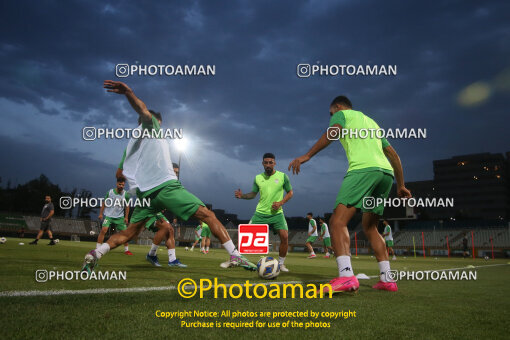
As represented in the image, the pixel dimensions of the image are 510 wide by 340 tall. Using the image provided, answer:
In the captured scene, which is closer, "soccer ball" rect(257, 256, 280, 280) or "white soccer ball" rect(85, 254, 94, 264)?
"white soccer ball" rect(85, 254, 94, 264)

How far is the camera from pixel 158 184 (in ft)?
17.5

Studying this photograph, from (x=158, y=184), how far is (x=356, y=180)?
2854 millimetres

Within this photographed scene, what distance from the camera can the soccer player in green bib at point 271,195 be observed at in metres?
8.21

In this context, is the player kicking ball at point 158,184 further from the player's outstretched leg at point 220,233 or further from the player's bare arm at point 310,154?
the player's bare arm at point 310,154

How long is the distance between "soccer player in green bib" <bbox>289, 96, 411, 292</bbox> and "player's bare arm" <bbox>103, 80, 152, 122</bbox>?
7.42 ft

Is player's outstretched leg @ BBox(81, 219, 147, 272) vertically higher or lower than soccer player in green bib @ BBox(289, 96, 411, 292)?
lower

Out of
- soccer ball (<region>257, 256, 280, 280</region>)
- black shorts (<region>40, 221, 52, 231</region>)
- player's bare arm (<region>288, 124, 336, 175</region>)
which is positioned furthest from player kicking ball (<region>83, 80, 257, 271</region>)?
black shorts (<region>40, 221, 52, 231</region>)

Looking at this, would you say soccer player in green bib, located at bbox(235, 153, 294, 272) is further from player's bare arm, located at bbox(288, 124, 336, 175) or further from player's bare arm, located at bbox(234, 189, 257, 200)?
player's bare arm, located at bbox(288, 124, 336, 175)

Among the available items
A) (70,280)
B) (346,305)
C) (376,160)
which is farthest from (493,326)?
(70,280)

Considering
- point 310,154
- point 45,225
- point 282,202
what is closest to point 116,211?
point 45,225

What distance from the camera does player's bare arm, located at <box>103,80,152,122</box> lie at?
4.67 m

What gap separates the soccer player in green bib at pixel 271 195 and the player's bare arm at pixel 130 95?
352 centimetres

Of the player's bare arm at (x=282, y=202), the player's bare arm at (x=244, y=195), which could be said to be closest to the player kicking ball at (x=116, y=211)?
the player's bare arm at (x=244, y=195)

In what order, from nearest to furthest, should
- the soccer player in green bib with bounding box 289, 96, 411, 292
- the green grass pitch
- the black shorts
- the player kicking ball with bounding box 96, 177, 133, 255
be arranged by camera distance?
the green grass pitch, the soccer player in green bib with bounding box 289, 96, 411, 292, the player kicking ball with bounding box 96, 177, 133, 255, the black shorts
